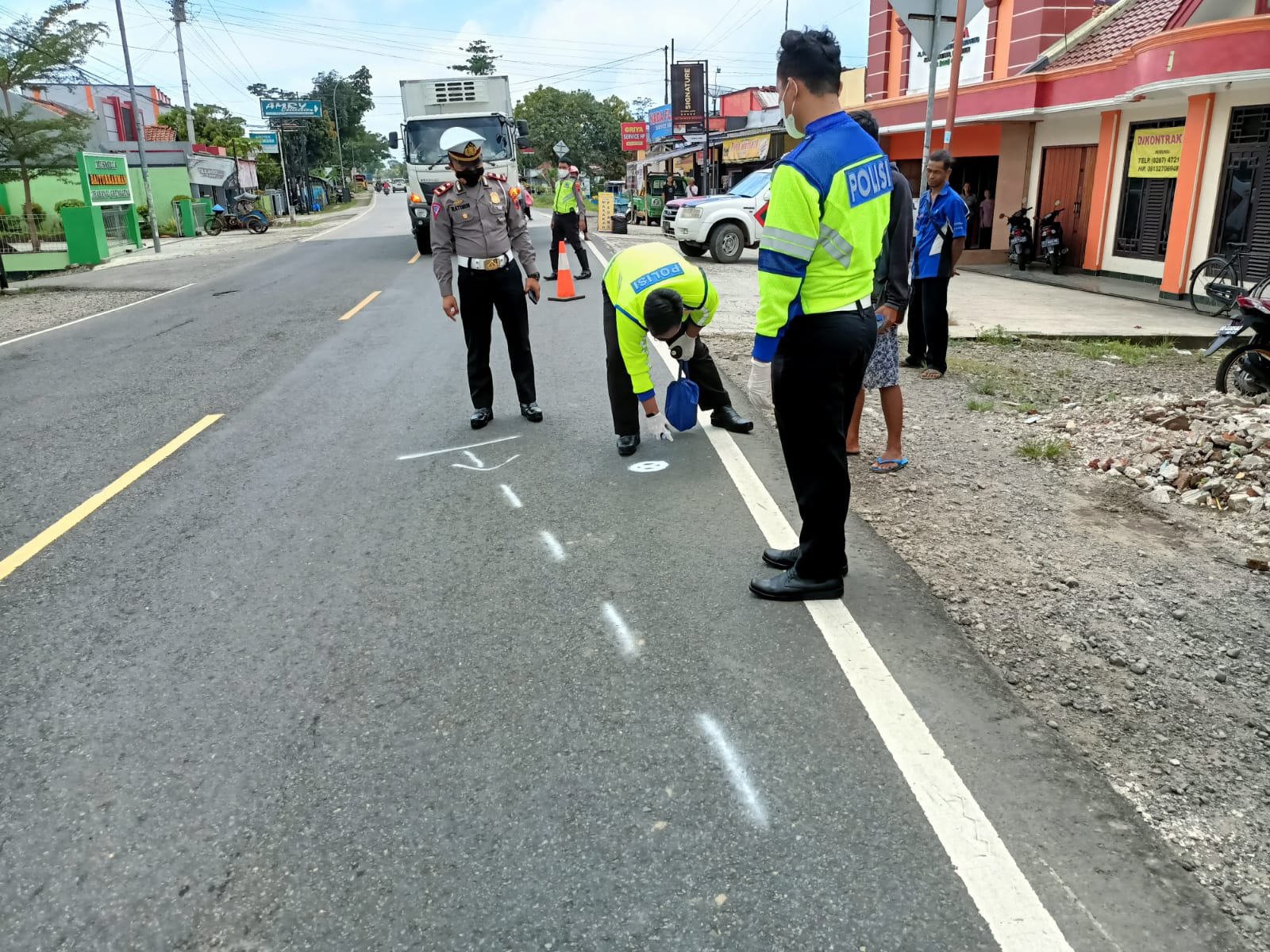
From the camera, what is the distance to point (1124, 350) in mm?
9836

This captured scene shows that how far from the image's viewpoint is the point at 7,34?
22250 millimetres

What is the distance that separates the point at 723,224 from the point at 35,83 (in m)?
17.6

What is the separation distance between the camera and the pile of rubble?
525cm

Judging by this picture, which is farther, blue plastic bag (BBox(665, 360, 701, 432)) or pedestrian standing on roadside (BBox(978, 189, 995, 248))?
pedestrian standing on roadside (BBox(978, 189, 995, 248))

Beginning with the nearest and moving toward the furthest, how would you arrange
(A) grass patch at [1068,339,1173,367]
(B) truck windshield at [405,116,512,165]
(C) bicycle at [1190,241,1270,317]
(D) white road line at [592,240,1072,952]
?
(D) white road line at [592,240,1072,952] → (A) grass patch at [1068,339,1173,367] → (C) bicycle at [1190,241,1270,317] → (B) truck windshield at [405,116,512,165]

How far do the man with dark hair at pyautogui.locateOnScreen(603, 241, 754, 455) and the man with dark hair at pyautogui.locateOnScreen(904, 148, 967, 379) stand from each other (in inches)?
110

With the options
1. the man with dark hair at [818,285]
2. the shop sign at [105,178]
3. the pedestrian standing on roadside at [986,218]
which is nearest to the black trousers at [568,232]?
the pedestrian standing on roadside at [986,218]

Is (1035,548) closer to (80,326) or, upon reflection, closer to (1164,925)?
(1164,925)

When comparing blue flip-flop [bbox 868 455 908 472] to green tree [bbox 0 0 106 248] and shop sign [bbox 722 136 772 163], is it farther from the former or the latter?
shop sign [bbox 722 136 772 163]

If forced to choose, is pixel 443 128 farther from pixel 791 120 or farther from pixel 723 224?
pixel 791 120

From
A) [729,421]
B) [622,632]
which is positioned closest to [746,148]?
[729,421]

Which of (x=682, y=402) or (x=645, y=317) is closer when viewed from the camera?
(x=645, y=317)

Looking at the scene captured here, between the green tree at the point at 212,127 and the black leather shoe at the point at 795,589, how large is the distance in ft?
176

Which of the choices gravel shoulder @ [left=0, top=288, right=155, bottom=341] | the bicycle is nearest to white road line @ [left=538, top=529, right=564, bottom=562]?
gravel shoulder @ [left=0, top=288, right=155, bottom=341]
